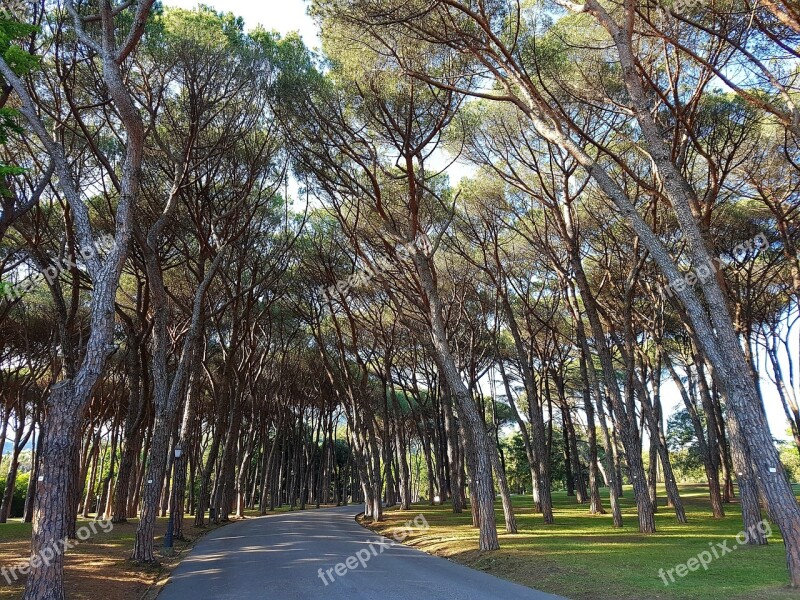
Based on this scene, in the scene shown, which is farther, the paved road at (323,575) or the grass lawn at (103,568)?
the grass lawn at (103,568)

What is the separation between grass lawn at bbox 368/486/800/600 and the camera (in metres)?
6.71

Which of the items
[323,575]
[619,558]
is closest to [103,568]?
[323,575]

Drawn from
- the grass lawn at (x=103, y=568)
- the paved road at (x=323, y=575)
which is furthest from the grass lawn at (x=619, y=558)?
the grass lawn at (x=103, y=568)

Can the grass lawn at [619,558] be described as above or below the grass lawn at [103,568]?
below

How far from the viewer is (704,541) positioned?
1023cm

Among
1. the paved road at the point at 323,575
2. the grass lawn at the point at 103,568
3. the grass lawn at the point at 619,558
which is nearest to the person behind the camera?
the grass lawn at the point at 619,558

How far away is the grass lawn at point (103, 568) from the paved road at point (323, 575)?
370mm

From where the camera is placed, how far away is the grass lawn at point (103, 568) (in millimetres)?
7496

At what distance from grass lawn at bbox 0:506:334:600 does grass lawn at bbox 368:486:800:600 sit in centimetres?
521

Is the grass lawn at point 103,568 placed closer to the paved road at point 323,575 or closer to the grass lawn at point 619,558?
the paved road at point 323,575

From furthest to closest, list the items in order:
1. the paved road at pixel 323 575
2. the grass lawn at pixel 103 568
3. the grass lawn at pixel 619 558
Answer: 1. the grass lawn at pixel 103 568
2. the paved road at pixel 323 575
3. the grass lawn at pixel 619 558

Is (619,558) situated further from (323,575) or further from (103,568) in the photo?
(103,568)

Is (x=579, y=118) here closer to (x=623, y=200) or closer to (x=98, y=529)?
(x=623, y=200)

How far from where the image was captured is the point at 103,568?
9133mm
